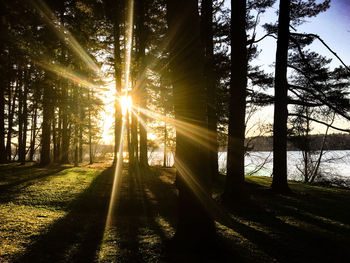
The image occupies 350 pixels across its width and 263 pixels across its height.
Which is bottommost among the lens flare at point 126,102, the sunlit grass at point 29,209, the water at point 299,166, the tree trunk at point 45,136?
the water at point 299,166

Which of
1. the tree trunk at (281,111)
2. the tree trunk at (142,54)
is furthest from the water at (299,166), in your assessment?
the tree trunk at (142,54)

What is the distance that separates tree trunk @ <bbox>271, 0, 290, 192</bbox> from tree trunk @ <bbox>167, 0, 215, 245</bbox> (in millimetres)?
6358

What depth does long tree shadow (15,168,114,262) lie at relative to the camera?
2.83 m

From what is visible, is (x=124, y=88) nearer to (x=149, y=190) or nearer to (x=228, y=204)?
(x=149, y=190)

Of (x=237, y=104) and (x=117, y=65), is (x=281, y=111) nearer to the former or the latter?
(x=237, y=104)

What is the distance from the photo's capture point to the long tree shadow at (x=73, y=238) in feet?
9.29

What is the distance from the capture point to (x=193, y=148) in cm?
299

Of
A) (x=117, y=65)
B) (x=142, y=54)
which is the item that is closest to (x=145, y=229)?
(x=117, y=65)

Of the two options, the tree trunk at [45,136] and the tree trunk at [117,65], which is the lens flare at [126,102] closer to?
the tree trunk at [117,65]

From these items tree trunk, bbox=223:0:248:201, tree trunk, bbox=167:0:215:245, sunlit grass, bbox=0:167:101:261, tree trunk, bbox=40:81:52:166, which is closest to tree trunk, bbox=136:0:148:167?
tree trunk, bbox=40:81:52:166

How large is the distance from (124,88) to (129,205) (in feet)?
39.8

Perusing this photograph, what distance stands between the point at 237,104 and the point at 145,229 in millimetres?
4278

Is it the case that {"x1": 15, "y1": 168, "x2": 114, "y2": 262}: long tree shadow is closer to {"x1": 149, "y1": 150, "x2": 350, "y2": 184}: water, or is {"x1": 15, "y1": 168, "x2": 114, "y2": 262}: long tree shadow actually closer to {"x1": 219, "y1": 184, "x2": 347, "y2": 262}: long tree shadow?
{"x1": 219, "y1": 184, "x2": 347, "y2": 262}: long tree shadow

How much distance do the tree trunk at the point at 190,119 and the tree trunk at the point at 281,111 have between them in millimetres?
6358
